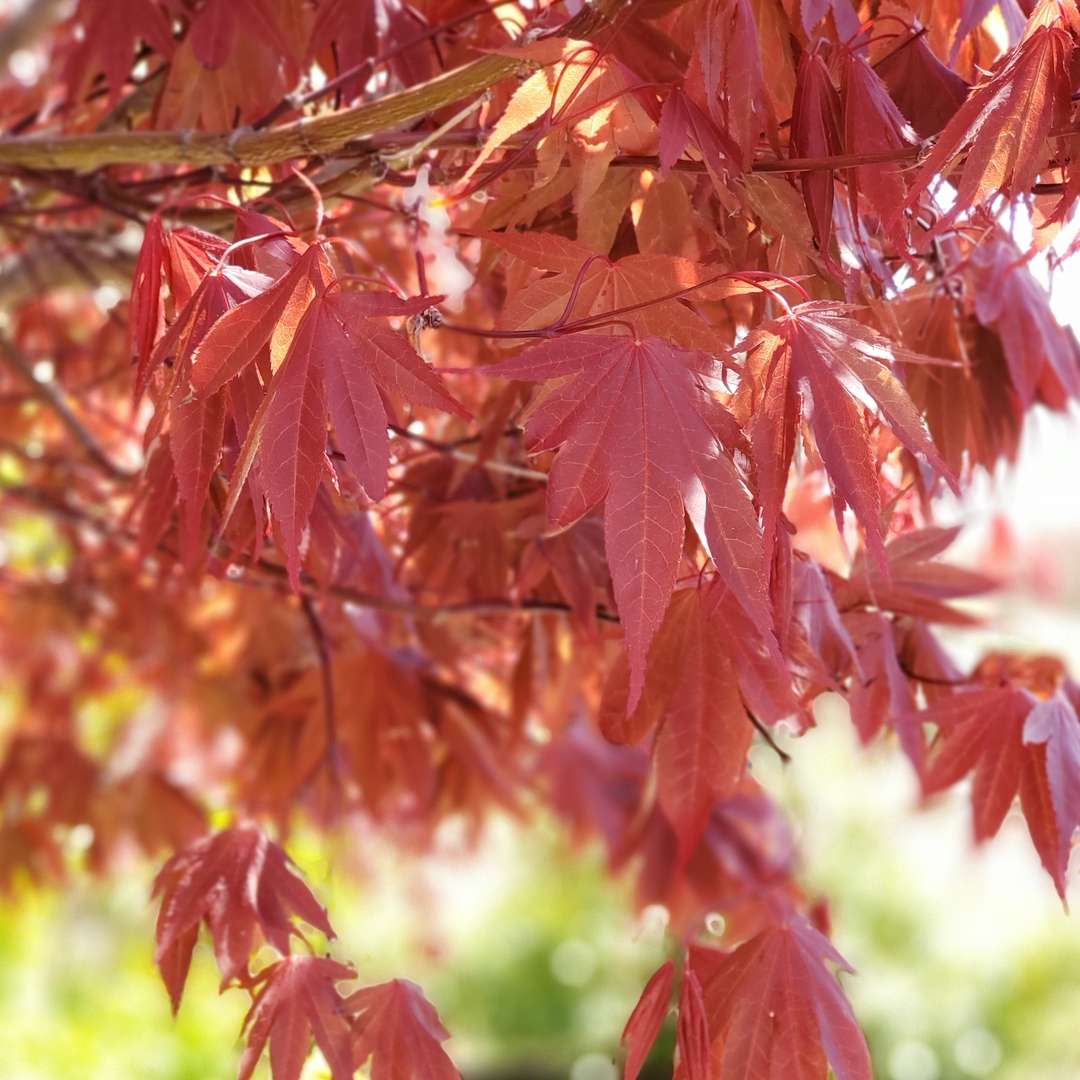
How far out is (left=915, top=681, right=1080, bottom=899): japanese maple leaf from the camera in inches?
34.7

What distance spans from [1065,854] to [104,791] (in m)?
1.46

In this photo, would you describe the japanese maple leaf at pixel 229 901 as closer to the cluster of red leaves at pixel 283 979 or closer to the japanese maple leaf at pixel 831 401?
the cluster of red leaves at pixel 283 979

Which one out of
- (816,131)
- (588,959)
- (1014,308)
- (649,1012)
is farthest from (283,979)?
(588,959)

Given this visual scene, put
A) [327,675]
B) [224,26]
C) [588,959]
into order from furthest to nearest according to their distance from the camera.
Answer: [588,959], [327,675], [224,26]

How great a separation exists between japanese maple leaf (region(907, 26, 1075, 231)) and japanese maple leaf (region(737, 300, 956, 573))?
81 mm

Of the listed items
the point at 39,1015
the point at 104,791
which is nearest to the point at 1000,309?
the point at 104,791

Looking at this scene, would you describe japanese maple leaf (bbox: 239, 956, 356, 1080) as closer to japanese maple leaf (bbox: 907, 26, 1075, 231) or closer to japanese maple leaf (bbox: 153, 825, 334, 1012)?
japanese maple leaf (bbox: 153, 825, 334, 1012)

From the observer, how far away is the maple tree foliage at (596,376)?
678 millimetres

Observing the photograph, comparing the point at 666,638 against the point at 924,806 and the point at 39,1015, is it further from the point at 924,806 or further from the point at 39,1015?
the point at 39,1015

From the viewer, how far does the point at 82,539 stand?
1.83 meters

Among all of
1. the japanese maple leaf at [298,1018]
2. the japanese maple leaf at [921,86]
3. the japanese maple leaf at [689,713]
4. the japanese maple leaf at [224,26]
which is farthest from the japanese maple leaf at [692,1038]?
the japanese maple leaf at [224,26]

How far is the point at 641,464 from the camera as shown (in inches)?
25.7

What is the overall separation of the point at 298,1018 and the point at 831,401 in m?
0.56

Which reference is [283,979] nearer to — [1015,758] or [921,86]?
[1015,758]
